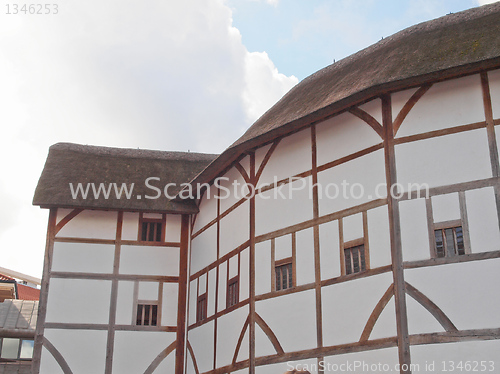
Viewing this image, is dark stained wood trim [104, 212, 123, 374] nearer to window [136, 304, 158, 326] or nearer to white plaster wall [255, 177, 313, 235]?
window [136, 304, 158, 326]

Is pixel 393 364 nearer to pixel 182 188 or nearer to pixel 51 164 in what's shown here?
pixel 182 188

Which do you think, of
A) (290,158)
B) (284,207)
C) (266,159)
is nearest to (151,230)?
(266,159)

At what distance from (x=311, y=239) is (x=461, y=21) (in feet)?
16.4

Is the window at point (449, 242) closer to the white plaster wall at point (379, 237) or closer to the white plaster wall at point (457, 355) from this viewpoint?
the white plaster wall at point (379, 237)

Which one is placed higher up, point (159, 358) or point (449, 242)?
point (449, 242)

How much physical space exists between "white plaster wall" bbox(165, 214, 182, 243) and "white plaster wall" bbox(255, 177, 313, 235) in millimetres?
4688

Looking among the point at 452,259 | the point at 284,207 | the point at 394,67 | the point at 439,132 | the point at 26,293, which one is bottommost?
the point at 452,259

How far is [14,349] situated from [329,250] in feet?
55.6

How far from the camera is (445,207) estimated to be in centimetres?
1095

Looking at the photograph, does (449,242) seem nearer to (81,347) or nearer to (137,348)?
(137,348)

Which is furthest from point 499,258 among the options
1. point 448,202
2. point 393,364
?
point 393,364

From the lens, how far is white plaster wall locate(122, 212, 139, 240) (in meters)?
18.5

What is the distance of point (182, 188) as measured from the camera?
19.0 meters

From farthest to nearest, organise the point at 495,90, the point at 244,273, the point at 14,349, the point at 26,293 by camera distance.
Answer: the point at 26,293, the point at 14,349, the point at 244,273, the point at 495,90
